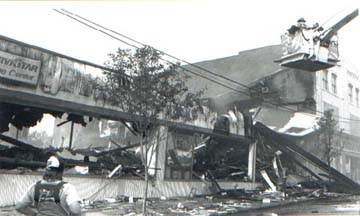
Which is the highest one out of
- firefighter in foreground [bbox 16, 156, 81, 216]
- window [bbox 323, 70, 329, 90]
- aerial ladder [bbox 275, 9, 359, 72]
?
window [bbox 323, 70, 329, 90]

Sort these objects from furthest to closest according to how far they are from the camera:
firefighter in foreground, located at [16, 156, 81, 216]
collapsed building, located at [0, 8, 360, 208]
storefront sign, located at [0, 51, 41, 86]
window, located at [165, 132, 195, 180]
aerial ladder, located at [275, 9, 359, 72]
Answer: aerial ladder, located at [275, 9, 359, 72]
window, located at [165, 132, 195, 180]
collapsed building, located at [0, 8, 360, 208]
storefront sign, located at [0, 51, 41, 86]
firefighter in foreground, located at [16, 156, 81, 216]

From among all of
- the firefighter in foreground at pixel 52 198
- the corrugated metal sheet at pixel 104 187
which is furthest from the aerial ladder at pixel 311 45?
the firefighter in foreground at pixel 52 198

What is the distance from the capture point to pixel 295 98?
31.7 metres

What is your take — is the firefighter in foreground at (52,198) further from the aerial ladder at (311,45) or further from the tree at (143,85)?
the aerial ladder at (311,45)

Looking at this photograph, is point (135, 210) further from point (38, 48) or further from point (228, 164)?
point (228, 164)

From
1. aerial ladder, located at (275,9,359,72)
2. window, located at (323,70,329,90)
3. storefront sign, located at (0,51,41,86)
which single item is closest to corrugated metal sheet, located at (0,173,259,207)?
storefront sign, located at (0,51,41,86)

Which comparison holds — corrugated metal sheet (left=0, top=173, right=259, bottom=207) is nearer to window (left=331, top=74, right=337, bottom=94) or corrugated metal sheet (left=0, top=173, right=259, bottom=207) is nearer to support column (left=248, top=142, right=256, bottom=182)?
support column (left=248, top=142, right=256, bottom=182)

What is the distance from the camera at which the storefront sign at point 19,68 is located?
11992 millimetres

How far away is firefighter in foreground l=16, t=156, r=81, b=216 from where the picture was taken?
383 centimetres

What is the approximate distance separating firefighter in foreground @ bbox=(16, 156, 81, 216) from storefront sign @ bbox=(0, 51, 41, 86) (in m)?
9.27

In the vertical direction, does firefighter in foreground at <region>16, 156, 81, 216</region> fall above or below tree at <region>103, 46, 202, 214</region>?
below

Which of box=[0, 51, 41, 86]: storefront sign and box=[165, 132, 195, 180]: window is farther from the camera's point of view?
box=[165, 132, 195, 180]: window

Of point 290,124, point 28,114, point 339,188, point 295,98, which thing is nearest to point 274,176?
point 339,188

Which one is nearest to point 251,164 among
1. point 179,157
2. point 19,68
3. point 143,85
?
point 179,157
